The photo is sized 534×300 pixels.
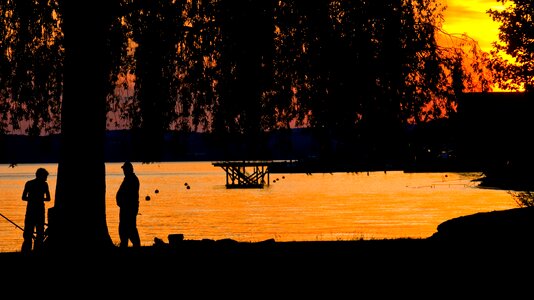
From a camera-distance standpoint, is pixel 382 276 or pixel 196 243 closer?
pixel 382 276

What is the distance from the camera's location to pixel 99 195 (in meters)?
17.9

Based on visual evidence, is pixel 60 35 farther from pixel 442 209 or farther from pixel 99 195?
pixel 442 209

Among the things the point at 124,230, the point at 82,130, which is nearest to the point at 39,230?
the point at 124,230

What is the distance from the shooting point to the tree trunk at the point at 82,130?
57.5 ft

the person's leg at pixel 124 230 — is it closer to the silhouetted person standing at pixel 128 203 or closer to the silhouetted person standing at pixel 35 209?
the silhouetted person standing at pixel 128 203

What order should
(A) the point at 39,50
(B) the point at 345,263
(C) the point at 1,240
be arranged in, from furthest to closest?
(C) the point at 1,240 → (A) the point at 39,50 → (B) the point at 345,263

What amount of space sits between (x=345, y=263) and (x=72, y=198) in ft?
19.1

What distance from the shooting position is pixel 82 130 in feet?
57.3

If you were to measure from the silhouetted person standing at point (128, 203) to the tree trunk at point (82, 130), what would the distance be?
252 cm

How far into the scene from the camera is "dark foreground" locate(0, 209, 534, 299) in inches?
529

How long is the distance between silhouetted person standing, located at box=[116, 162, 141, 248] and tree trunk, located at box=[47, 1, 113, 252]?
2.52 m

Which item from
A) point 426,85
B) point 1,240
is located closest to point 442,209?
point 1,240

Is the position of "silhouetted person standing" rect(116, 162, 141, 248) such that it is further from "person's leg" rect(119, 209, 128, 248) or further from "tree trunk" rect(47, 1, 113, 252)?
"tree trunk" rect(47, 1, 113, 252)

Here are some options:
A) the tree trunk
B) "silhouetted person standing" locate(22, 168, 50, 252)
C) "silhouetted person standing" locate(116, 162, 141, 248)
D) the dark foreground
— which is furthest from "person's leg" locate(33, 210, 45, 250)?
the dark foreground
